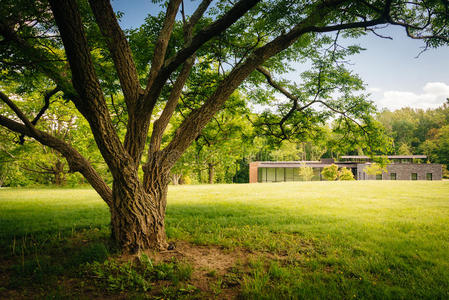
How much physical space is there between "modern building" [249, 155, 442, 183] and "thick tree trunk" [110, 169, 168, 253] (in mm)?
30600

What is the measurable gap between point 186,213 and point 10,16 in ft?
21.3

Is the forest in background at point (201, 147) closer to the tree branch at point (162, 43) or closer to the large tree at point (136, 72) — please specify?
the large tree at point (136, 72)

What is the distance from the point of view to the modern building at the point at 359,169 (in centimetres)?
3231

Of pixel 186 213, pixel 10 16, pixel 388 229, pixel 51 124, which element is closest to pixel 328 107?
pixel 388 229

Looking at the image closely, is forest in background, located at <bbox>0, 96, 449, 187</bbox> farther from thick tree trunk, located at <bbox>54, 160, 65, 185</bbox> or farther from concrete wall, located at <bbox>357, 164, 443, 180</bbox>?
concrete wall, located at <bbox>357, 164, 443, 180</bbox>

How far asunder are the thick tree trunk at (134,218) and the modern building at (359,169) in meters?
30.6

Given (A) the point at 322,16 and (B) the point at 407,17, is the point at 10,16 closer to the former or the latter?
(A) the point at 322,16

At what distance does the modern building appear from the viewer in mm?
32312

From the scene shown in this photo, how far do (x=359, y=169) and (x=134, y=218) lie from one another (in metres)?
38.1

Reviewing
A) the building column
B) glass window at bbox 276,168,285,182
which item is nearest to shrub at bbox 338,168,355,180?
glass window at bbox 276,168,285,182

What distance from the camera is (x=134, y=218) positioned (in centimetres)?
371

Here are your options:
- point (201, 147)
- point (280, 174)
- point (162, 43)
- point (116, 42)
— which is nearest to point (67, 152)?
point (116, 42)

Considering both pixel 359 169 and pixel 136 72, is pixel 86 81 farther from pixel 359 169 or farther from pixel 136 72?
pixel 359 169

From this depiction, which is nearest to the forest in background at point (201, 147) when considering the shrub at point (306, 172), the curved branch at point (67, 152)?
the curved branch at point (67, 152)
